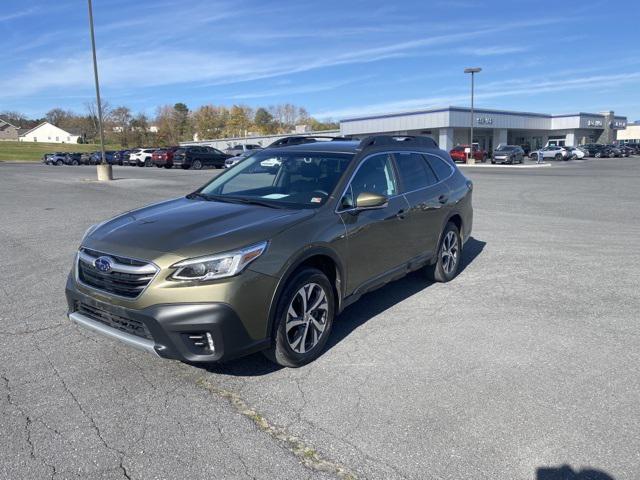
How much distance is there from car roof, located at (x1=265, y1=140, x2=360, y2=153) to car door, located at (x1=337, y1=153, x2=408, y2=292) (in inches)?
9.5

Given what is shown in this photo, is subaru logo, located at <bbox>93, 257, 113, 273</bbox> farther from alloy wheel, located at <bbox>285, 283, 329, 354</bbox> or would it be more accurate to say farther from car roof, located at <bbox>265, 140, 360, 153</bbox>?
car roof, located at <bbox>265, 140, 360, 153</bbox>

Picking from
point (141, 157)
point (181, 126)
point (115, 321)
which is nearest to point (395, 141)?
point (115, 321)

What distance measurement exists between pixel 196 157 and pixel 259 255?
35.1 meters

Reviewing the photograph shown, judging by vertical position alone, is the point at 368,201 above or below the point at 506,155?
below

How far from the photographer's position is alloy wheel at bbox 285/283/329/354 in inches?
149

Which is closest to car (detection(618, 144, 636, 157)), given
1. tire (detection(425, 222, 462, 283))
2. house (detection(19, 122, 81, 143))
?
tire (detection(425, 222, 462, 283))

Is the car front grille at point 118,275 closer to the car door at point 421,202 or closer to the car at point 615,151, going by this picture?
the car door at point 421,202

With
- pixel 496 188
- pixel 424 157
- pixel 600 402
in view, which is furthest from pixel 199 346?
pixel 496 188

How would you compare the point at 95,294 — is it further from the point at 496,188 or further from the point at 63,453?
the point at 496,188

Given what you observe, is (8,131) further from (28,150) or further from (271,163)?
→ (271,163)

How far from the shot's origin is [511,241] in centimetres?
883

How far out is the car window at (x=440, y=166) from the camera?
19.9ft

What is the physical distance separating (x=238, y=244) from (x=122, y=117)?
355ft

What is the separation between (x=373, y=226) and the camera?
4.55 metres
